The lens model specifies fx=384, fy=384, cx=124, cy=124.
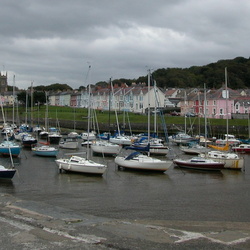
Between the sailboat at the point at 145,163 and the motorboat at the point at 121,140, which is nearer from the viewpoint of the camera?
the sailboat at the point at 145,163

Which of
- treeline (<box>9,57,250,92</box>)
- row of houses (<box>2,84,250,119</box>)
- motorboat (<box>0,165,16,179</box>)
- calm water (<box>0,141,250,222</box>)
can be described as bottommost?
calm water (<box>0,141,250,222</box>)

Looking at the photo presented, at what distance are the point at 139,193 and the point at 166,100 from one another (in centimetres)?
8826

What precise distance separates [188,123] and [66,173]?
2034 inches

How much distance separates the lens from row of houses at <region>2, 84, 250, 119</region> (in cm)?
9000

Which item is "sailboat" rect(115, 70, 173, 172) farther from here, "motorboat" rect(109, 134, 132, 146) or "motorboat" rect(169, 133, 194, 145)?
"motorboat" rect(169, 133, 194, 145)

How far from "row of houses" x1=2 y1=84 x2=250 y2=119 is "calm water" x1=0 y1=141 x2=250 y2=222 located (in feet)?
83.6

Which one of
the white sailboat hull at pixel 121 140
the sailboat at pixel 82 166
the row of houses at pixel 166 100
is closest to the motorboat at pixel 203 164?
the sailboat at pixel 82 166

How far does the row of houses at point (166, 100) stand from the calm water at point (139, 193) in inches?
1003

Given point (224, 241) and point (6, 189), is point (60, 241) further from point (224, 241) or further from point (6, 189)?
point (6, 189)

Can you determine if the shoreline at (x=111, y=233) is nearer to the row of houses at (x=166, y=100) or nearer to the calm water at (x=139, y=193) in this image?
the calm water at (x=139, y=193)

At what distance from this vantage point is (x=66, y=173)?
104 feet

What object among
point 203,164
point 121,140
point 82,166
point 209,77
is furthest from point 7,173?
point 209,77

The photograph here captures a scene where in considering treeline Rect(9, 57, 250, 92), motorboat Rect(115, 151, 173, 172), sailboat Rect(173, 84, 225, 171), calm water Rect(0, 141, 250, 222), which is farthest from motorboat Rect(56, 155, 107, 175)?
treeline Rect(9, 57, 250, 92)

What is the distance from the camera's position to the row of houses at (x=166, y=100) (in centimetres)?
9000
